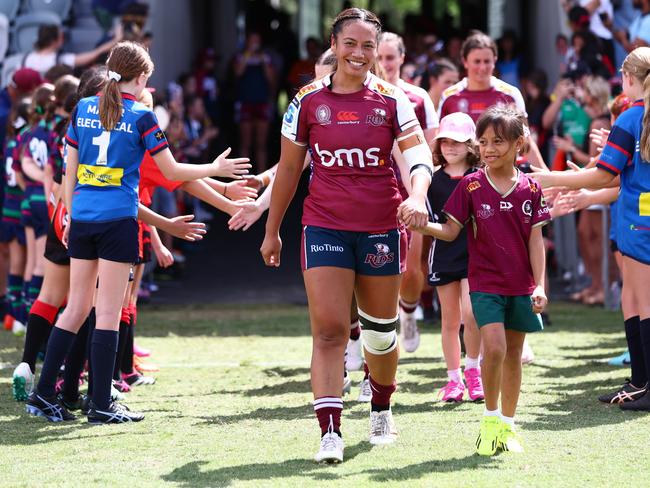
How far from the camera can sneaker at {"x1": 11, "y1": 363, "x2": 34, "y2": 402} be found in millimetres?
7312

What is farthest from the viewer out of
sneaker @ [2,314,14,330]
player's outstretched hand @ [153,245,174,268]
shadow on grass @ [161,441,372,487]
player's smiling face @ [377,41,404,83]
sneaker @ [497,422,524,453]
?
sneaker @ [2,314,14,330]

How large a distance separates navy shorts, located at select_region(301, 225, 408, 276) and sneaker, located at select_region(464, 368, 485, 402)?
5.52 ft

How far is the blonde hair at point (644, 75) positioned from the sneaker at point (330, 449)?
2.42m

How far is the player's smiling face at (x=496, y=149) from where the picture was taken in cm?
598

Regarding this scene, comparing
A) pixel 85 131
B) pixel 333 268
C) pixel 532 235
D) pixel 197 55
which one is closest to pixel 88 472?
pixel 333 268

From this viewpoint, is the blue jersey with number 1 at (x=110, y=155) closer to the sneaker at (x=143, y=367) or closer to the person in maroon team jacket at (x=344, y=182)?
the person in maroon team jacket at (x=344, y=182)

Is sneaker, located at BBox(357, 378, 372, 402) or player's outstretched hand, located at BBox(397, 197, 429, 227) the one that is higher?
player's outstretched hand, located at BBox(397, 197, 429, 227)

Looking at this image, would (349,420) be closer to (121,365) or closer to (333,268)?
(333,268)

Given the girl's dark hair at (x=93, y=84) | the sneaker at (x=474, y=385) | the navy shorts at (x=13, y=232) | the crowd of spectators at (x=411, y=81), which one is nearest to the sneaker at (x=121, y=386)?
the girl's dark hair at (x=93, y=84)

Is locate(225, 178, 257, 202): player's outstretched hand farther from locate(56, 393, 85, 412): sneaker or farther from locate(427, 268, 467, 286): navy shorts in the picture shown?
locate(56, 393, 85, 412): sneaker

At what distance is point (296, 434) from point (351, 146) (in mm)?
1620

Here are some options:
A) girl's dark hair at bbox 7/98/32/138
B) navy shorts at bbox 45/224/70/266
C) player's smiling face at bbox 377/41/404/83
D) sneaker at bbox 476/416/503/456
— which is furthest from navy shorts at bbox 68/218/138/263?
girl's dark hair at bbox 7/98/32/138

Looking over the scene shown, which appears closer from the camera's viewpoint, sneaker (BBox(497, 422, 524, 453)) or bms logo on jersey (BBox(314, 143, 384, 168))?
bms logo on jersey (BBox(314, 143, 384, 168))

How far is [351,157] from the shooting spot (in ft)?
18.7
